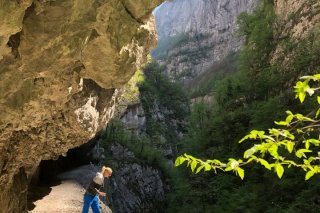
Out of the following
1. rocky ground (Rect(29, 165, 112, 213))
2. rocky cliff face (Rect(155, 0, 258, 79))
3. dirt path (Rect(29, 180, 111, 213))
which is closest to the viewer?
dirt path (Rect(29, 180, 111, 213))

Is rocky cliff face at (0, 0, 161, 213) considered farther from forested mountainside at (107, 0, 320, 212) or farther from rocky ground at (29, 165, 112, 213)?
forested mountainside at (107, 0, 320, 212)

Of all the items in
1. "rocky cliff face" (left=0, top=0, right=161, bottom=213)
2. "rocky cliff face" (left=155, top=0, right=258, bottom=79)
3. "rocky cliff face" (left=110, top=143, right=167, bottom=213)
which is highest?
Result: "rocky cliff face" (left=155, top=0, right=258, bottom=79)

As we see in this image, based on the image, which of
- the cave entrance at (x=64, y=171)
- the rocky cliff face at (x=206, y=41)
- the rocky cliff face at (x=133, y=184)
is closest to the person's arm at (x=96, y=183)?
the cave entrance at (x=64, y=171)

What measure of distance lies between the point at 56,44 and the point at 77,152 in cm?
1755

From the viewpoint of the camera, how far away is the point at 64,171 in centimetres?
2173

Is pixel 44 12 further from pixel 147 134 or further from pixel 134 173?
pixel 147 134

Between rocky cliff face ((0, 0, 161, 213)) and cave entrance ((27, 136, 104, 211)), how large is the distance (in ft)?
10.8

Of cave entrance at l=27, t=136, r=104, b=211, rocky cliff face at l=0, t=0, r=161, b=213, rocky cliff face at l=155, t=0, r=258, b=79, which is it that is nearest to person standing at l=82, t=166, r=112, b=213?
rocky cliff face at l=0, t=0, r=161, b=213

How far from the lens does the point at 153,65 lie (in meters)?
59.2

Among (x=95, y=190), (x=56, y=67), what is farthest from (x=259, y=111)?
(x=56, y=67)

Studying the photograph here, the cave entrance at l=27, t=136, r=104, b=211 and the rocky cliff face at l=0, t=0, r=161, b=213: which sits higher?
the rocky cliff face at l=0, t=0, r=161, b=213

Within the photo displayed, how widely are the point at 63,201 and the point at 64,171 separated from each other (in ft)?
27.4

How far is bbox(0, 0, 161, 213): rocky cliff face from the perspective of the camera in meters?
6.64

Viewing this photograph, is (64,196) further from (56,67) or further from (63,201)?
(56,67)
